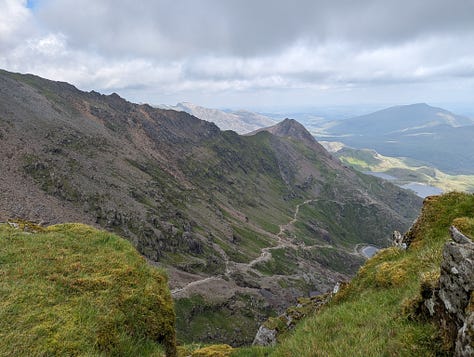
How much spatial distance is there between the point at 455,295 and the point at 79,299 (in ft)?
48.7

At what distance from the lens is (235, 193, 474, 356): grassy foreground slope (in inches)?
431

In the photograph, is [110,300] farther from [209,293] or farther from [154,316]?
[209,293]

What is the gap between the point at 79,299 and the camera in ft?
52.0

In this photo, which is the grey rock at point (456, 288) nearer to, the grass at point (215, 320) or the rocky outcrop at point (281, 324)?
the rocky outcrop at point (281, 324)

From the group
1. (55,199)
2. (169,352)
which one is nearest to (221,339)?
(55,199)

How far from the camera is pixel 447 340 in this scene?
32.9ft

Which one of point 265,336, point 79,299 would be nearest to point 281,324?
point 265,336

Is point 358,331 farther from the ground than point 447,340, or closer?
closer

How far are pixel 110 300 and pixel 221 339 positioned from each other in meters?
169

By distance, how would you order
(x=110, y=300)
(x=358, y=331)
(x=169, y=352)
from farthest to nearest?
1. (x=169, y=352)
2. (x=110, y=300)
3. (x=358, y=331)

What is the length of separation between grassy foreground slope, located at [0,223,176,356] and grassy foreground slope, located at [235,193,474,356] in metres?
6.21

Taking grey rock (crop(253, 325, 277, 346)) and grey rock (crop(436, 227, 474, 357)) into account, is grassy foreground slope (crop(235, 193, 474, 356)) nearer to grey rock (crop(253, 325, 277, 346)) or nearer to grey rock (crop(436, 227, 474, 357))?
grey rock (crop(436, 227, 474, 357))

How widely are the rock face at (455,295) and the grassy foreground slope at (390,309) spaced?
1.45ft

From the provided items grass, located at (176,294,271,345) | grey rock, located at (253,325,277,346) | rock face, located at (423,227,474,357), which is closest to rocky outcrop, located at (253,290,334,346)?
grey rock, located at (253,325,277,346)
